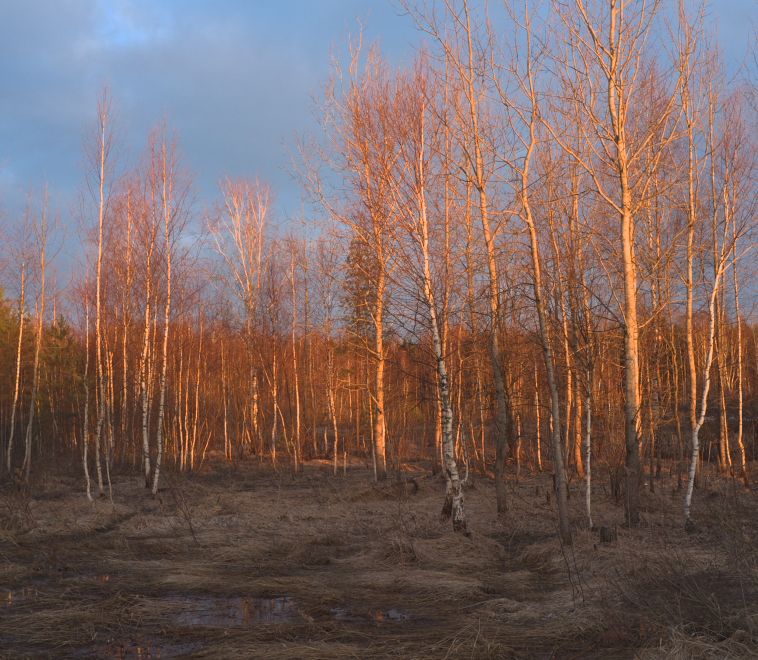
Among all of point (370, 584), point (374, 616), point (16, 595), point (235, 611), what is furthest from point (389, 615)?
point (16, 595)

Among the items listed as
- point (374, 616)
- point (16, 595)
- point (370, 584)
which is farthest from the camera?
point (370, 584)

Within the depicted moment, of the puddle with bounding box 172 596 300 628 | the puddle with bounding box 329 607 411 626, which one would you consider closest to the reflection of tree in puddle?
the puddle with bounding box 329 607 411 626

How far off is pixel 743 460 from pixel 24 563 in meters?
15.6

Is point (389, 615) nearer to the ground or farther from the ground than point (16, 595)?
nearer to the ground

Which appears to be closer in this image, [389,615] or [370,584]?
[389,615]

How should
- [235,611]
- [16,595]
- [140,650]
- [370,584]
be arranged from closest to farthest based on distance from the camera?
[140,650] → [235,611] → [16,595] → [370,584]

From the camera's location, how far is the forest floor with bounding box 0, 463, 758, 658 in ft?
18.2

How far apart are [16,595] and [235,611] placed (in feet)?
8.17

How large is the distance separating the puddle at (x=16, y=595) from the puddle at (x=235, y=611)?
5.19ft

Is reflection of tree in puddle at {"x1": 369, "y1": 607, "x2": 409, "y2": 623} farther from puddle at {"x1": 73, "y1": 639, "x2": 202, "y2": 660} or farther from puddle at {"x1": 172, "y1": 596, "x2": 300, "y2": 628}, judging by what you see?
puddle at {"x1": 73, "y1": 639, "x2": 202, "y2": 660}

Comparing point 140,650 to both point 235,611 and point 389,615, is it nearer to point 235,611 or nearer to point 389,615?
point 235,611

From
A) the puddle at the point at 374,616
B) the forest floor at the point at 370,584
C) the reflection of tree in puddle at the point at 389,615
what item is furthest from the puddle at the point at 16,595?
the reflection of tree in puddle at the point at 389,615

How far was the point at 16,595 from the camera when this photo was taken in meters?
7.51

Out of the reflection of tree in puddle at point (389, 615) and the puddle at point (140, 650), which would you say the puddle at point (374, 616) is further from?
the puddle at point (140, 650)
